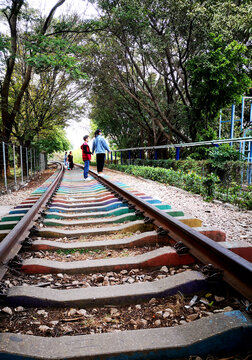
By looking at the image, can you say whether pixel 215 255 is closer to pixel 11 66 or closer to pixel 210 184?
pixel 210 184

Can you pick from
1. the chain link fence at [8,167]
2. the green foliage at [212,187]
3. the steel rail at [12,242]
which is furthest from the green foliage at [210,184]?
the chain link fence at [8,167]

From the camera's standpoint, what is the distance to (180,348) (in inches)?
49.1

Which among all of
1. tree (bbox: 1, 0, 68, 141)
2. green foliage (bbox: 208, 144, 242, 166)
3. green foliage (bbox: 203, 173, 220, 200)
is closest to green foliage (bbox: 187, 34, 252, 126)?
green foliage (bbox: 208, 144, 242, 166)

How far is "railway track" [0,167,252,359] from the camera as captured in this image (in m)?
1.27

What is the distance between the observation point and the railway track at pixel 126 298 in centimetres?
127

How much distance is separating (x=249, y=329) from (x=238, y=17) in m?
14.1

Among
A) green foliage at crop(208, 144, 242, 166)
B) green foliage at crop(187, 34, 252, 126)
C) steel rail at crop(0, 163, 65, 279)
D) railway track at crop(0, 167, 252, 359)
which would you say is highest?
green foliage at crop(187, 34, 252, 126)

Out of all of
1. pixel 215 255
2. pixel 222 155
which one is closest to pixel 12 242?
pixel 215 255

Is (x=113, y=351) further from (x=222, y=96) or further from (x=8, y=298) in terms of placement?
(x=222, y=96)

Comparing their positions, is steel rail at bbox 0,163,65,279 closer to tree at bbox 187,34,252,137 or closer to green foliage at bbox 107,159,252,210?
green foliage at bbox 107,159,252,210

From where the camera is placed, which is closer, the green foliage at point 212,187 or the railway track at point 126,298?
the railway track at point 126,298

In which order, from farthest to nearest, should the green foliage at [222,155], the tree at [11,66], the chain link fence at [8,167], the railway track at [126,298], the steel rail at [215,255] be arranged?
the tree at [11,66] → the chain link fence at [8,167] → the green foliage at [222,155] → the steel rail at [215,255] → the railway track at [126,298]

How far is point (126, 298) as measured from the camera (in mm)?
1703

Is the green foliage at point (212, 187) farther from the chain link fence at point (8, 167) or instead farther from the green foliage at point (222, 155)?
the chain link fence at point (8, 167)
